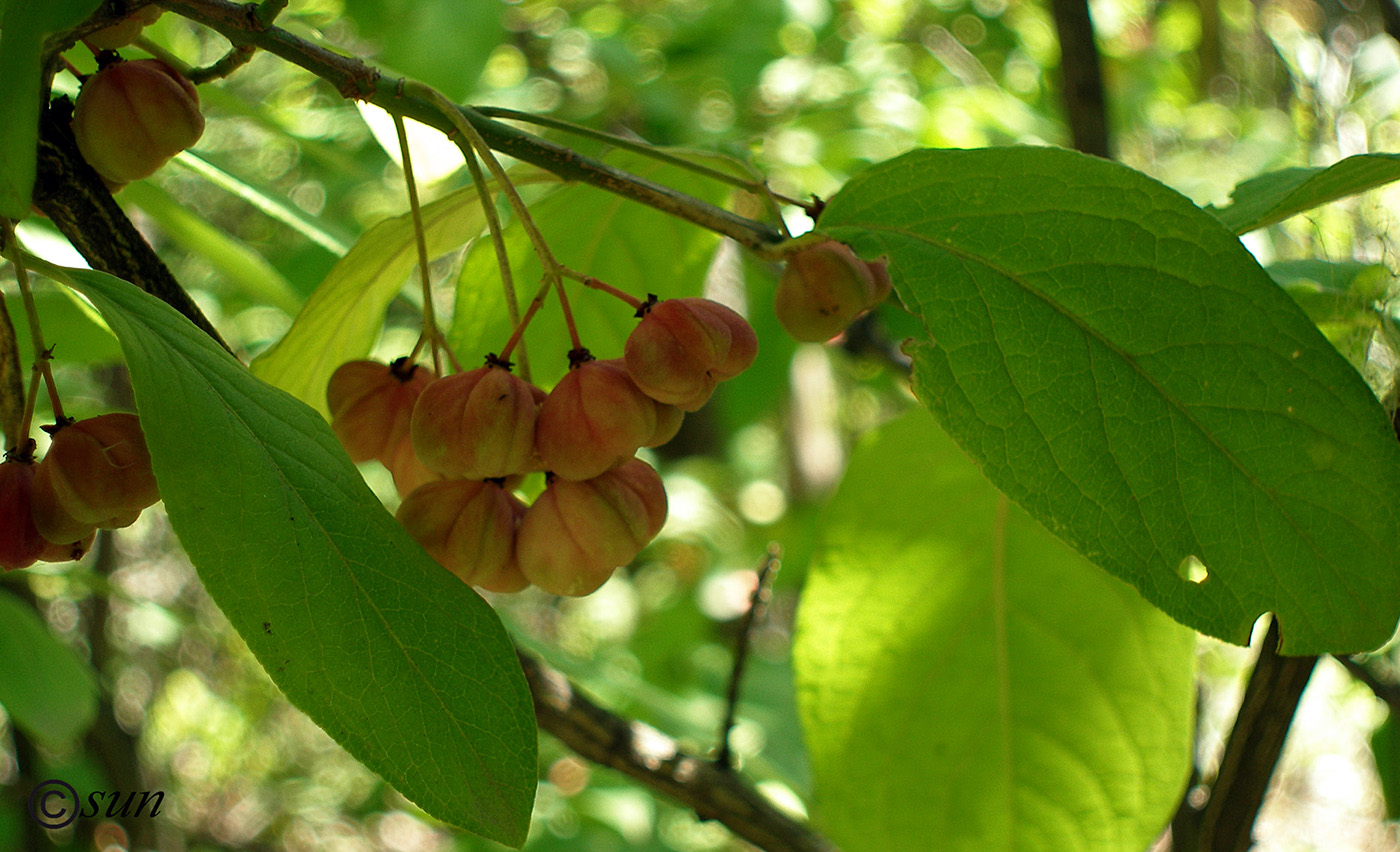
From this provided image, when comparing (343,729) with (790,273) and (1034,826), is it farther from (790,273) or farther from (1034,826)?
(1034,826)

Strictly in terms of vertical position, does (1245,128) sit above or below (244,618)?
above

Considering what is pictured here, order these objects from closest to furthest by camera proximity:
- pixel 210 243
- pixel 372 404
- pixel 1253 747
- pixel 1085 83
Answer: pixel 372 404 < pixel 1253 747 < pixel 210 243 < pixel 1085 83

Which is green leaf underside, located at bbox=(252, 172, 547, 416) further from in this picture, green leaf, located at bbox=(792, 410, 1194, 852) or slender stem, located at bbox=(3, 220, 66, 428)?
green leaf, located at bbox=(792, 410, 1194, 852)

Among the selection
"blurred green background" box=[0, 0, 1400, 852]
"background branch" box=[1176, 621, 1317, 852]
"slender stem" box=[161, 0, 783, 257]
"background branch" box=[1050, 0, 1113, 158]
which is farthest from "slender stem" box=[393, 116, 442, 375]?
"background branch" box=[1050, 0, 1113, 158]

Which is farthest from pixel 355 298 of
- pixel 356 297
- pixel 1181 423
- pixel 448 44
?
pixel 448 44

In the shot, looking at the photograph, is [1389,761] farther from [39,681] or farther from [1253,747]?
[39,681]

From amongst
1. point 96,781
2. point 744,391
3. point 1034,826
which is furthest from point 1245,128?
point 96,781

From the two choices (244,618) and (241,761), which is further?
(241,761)
